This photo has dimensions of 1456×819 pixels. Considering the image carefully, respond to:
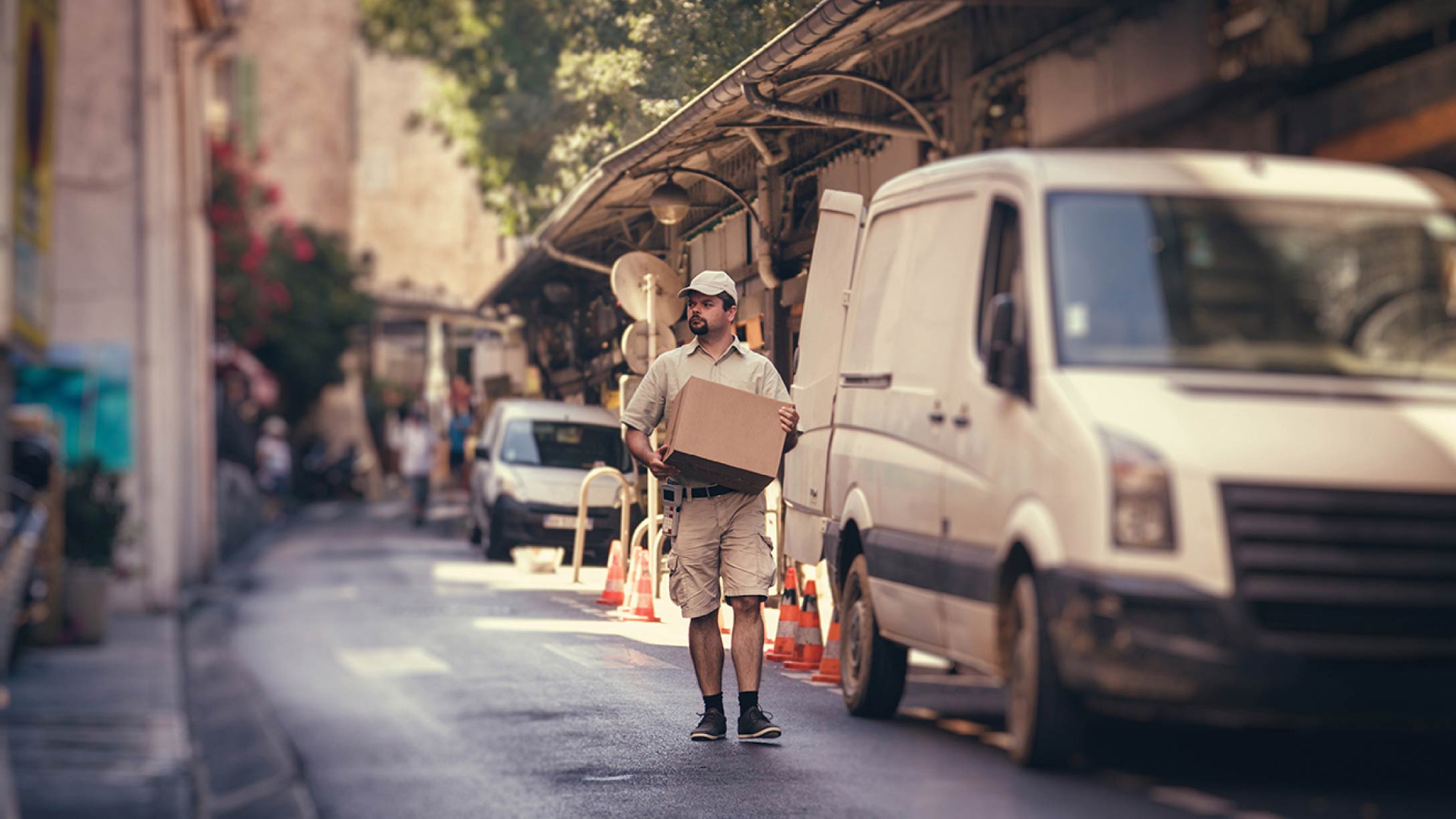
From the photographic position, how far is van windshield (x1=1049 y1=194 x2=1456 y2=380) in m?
2.31

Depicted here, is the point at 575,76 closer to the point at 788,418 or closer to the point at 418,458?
the point at 788,418

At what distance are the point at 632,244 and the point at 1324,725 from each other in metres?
2.32

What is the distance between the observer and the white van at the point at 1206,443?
224cm

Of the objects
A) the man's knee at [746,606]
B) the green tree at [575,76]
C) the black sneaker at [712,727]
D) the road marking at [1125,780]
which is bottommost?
the black sneaker at [712,727]

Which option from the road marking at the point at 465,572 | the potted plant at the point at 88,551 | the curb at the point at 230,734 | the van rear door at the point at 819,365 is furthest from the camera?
the potted plant at the point at 88,551

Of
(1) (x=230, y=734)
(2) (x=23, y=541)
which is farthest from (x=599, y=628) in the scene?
(1) (x=230, y=734)

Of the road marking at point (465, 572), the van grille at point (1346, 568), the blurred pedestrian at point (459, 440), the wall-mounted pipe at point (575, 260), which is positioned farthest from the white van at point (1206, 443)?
the blurred pedestrian at point (459, 440)

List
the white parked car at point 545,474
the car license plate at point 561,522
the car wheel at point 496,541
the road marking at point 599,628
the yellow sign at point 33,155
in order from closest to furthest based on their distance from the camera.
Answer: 1. the road marking at point 599,628
2. the white parked car at point 545,474
3. the car license plate at point 561,522
4. the car wheel at point 496,541
5. the yellow sign at point 33,155

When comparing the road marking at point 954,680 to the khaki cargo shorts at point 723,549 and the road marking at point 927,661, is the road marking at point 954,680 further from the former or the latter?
the khaki cargo shorts at point 723,549

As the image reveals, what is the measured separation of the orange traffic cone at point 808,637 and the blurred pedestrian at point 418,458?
2273mm

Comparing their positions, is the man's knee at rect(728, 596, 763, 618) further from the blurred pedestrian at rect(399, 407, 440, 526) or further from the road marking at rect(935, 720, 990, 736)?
the blurred pedestrian at rect(399, 407, 440, 526)

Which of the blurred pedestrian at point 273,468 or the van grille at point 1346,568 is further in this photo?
the blurred pedestrian at point 273,468

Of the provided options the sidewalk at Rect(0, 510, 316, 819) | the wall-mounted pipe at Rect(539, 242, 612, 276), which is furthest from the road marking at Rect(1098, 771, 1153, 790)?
the sidewalk at Rect(0, 510, 316, 819)

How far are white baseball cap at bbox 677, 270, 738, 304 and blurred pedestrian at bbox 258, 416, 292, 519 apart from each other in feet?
161
